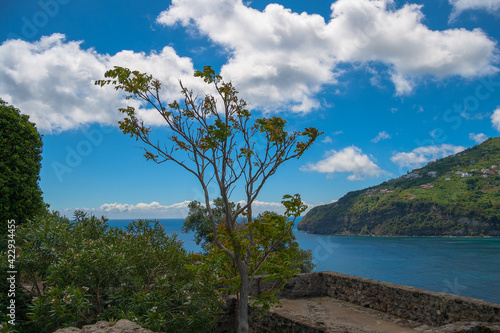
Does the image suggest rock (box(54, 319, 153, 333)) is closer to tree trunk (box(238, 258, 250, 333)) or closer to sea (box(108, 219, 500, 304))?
tree trunk (box(238, 258, 250, 333))

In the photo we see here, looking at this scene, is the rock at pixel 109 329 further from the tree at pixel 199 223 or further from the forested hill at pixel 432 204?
the forested hill at pixel 432 204

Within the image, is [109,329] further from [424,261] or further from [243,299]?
[424,261]

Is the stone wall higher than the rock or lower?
lower

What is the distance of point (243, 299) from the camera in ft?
23.6

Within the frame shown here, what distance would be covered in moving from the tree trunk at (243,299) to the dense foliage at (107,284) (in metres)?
0.65

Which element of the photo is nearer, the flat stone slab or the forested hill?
the flat stone slab

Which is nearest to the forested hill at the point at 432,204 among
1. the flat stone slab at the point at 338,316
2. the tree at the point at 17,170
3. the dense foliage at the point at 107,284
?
the flat stone slab at the point at 338,316

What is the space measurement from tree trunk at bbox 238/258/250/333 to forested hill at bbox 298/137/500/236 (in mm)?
105184

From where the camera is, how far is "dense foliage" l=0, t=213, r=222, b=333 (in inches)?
230

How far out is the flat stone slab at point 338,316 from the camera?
748 centimetres

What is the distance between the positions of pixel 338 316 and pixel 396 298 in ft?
5.15

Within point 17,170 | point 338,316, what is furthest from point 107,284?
point 338,316

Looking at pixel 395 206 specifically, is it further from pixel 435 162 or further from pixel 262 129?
pixel 262 129

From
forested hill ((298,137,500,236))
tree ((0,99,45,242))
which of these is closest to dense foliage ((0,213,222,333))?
tree ((0,99,45,242))
